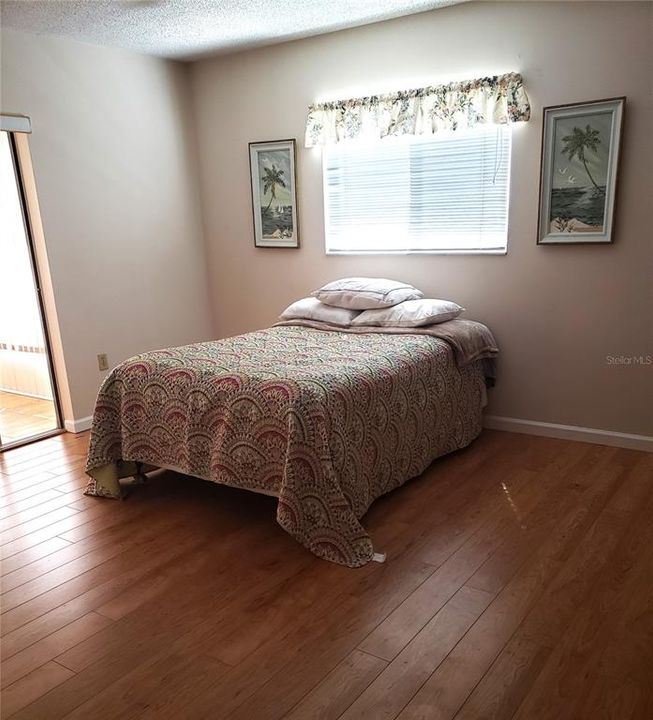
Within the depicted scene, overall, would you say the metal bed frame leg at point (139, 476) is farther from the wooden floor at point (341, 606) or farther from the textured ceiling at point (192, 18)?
the textured ceiling at point (192, 18)

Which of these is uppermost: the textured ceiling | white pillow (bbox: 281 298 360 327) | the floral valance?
the textured ceiling

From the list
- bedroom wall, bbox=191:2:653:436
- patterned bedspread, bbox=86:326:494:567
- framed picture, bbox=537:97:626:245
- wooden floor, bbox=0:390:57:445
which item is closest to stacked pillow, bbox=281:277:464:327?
patterned bedspread, bbox=86:326:494:567

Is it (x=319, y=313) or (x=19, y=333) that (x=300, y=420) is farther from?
(x=19, y=333)

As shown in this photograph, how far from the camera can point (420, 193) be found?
3.76 metres

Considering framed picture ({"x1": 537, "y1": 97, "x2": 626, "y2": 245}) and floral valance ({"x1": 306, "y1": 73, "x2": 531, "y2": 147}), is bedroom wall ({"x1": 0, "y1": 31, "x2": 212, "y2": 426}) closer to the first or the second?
floral valance ({"x1": 306, "y1": 73, "x2": 531, "y2": 147})

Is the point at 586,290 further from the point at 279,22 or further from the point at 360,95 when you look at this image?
the point at 279,22

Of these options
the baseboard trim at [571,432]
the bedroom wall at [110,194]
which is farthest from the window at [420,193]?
the bedroom wall at [110,194]

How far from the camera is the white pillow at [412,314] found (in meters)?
3.37

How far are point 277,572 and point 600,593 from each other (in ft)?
3.79

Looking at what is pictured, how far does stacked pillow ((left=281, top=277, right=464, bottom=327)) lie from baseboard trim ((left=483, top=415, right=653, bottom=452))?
0.76 meters

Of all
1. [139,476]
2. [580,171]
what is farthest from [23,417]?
[580,171]

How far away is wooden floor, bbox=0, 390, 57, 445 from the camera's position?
390 cm

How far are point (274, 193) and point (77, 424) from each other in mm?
2113

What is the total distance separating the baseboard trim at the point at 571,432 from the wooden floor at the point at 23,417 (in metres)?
2.96
